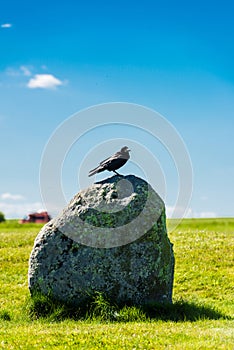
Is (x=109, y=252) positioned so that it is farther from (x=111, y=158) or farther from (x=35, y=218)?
(x=35, y=218)

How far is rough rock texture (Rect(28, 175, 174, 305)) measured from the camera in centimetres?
1229

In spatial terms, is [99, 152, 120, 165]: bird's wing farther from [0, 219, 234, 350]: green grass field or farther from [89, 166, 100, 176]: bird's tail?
[0, 219, 234, 350]: green grass field

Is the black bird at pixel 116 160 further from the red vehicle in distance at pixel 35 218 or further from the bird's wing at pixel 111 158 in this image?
the red vehicle in distance at pixel 35 218

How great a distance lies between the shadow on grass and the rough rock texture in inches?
7.9

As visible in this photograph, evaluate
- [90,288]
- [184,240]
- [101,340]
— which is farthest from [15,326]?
[184,240]

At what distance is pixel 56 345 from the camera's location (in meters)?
9.72

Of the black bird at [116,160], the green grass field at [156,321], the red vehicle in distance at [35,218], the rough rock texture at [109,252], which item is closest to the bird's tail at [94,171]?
the black bird at [116,160]

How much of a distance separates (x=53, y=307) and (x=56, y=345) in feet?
8.72

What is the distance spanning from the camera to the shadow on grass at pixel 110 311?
1176 cm

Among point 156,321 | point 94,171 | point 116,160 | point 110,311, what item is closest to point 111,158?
point 116,160

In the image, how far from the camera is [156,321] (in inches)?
451

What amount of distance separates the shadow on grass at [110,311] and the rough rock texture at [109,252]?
20 centimetres

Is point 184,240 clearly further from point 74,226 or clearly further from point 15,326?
point 15,326

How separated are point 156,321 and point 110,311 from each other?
43.6 inches
